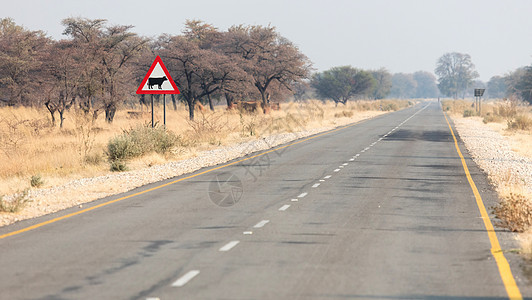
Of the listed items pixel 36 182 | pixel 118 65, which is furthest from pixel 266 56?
pixel 36 182

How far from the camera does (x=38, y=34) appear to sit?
46406 millimetres

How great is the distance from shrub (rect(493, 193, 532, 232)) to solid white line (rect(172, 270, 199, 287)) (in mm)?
5153

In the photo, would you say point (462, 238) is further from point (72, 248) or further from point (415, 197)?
point (72, 248)

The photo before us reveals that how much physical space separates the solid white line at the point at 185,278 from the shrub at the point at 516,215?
515 cm

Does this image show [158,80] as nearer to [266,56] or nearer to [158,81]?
[158,81]

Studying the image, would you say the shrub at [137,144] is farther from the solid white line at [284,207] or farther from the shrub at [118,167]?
Answer: the solid white line at [284,207]

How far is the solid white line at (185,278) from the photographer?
6.19 metres

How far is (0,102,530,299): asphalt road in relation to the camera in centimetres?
612

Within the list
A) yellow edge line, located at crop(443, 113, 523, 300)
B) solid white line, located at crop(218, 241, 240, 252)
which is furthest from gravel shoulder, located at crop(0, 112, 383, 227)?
yellow edge line, located at crop(443, 113, 523, 300)

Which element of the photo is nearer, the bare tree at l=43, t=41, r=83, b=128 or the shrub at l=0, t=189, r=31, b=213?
the shrub at l=0, t=189, r=31, b=213

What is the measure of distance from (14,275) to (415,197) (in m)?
8.37

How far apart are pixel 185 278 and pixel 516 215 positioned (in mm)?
5706

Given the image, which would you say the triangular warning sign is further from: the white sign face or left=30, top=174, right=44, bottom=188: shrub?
left=30, top=174, right=44, bottom=188: shrub

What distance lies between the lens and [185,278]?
6426 mm
